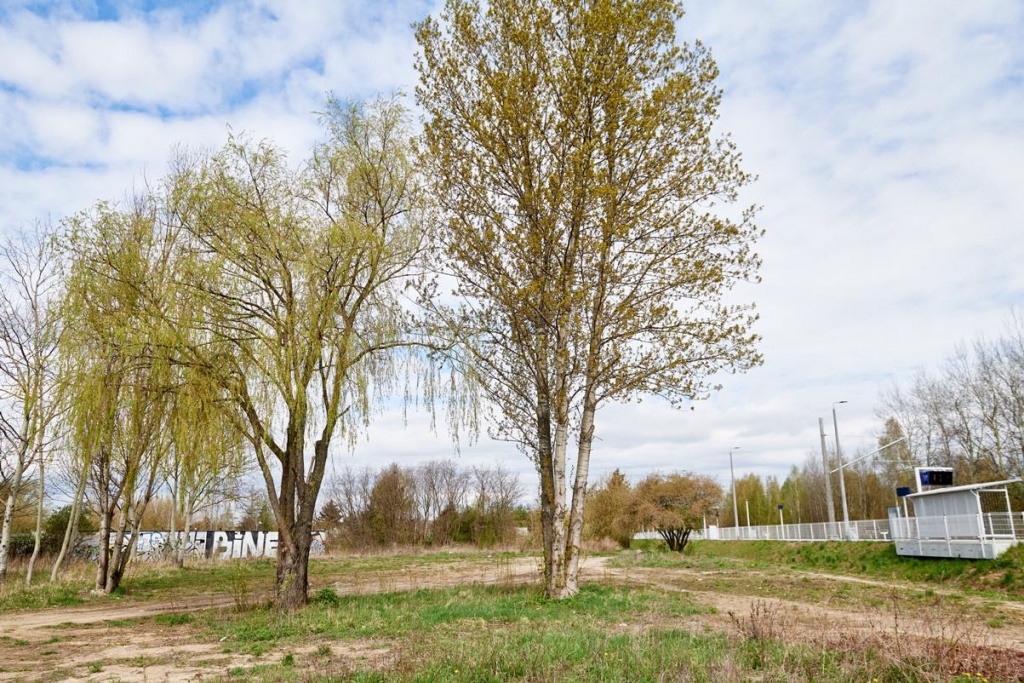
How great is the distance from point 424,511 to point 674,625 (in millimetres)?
36877

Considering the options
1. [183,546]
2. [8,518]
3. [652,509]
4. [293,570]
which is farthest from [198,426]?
[652,509]

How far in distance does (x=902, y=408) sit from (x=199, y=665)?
Answer: 4662 cm

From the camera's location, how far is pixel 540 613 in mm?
11289

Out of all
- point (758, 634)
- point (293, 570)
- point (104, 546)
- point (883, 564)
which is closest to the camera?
point (758, 634)

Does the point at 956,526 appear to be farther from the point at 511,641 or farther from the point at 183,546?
the point at 183,546

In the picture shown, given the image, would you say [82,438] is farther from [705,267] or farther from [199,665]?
[705,267]

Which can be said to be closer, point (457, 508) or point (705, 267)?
point (705, 267)

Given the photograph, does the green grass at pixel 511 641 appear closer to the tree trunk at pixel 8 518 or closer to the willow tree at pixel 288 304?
the willow tree at pixel 288 304

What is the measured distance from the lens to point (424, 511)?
45.0 meters

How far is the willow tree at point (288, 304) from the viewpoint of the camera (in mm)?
12469

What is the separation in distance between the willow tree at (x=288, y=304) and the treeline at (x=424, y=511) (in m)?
29.5

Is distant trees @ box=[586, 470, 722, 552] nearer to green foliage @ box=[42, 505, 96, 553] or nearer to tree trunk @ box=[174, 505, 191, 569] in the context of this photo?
tree trunk @ box=[174, 505, 191, 569]

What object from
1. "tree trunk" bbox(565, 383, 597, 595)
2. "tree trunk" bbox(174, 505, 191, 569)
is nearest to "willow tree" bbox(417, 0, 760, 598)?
"tree trunk" bbox(565, 383, 597, 595)

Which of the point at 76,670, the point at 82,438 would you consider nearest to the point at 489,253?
the point at 82,438
